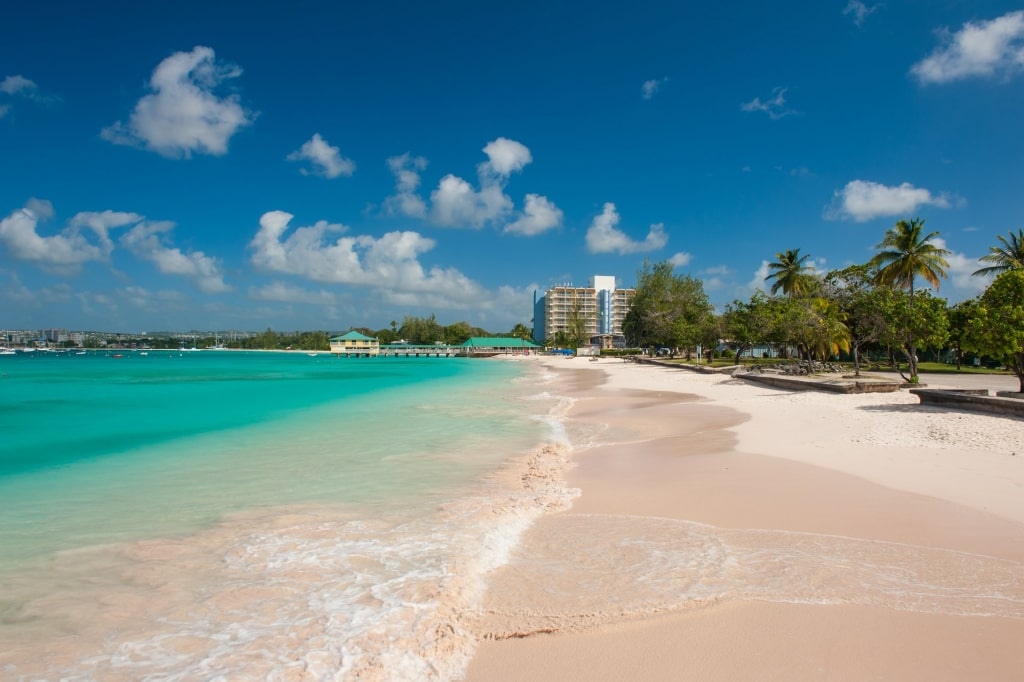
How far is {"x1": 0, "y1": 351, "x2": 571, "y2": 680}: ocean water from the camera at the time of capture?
3.83 m

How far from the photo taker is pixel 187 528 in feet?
22.3

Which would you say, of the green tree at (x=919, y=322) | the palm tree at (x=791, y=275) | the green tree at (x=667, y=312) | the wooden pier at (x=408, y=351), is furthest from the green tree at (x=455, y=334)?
the green tree at (x=919, y=322)

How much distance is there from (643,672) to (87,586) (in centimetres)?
515

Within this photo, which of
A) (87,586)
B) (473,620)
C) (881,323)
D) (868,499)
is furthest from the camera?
(881,323)

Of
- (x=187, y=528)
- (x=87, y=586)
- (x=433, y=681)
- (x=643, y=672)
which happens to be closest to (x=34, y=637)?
(x=87, y=586)

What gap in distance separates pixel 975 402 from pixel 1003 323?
7.16ft

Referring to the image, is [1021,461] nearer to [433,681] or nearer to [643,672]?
[643,672]

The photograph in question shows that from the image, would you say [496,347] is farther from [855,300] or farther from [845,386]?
[845,386]

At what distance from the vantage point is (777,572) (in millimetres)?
4598

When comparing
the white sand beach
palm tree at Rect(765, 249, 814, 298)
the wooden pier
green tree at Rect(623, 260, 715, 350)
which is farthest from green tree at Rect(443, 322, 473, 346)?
the white sand beach

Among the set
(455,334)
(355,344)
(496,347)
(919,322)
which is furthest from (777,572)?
(455,334)

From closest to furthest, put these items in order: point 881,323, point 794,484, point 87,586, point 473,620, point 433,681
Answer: point 433,681 → point 473,620 → point 87,586 → point 794,484 → point 881,323

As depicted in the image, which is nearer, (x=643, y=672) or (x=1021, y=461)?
(x=643, y=672)

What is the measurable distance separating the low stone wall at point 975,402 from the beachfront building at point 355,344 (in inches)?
4594
